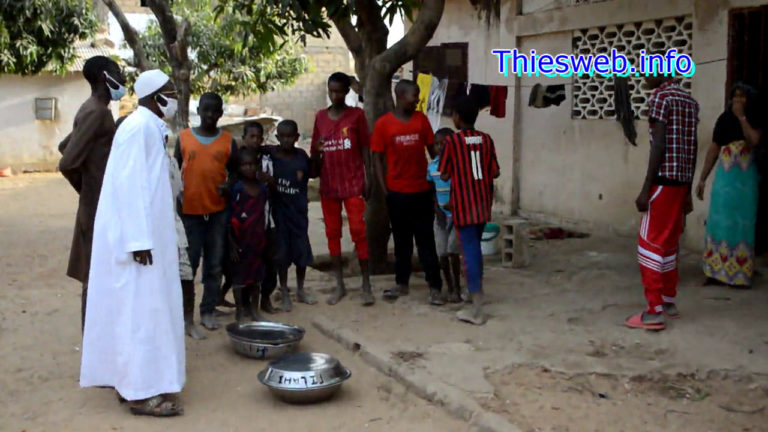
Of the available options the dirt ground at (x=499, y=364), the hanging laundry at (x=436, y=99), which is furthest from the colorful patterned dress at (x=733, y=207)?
the hanging laundry at (x=436, y=99)

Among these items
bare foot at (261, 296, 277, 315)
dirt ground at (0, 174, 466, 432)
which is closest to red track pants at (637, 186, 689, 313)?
dirt ground at (0, 174, 466, 432)

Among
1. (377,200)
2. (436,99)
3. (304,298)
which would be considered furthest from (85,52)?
(304,298)

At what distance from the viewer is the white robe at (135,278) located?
4.38 m

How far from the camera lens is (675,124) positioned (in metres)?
5.67

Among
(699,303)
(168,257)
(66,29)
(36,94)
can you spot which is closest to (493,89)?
(699,303)

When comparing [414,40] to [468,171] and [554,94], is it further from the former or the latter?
[554,94]

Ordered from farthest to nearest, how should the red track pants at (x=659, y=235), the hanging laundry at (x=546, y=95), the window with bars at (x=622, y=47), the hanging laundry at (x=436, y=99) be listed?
the hanging laundry at (x=546, y=95) → the hanging laundry at (x=436, y=99) → the window with bars at (x=622, y=47) → the red track pants at (x=659, y=235)

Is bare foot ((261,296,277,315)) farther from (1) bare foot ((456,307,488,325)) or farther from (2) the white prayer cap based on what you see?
(2) the white prayer cap

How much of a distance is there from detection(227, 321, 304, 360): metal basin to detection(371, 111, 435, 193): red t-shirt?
61.9 inches

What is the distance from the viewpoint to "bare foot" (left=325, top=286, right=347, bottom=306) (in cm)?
689

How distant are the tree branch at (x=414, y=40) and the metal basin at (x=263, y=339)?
108 inches

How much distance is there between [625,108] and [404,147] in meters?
3.61

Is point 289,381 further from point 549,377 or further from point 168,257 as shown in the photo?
point 549,377

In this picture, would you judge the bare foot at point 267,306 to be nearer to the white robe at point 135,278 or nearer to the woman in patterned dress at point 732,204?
the white robe at point 135,278
